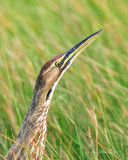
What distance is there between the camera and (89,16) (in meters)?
6.02

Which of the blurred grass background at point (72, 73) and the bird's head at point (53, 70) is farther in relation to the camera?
the blurred grass background at point (72, 73)

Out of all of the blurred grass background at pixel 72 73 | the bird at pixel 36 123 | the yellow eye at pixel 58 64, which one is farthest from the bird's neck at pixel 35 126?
the yellow eye at pixel 58 64

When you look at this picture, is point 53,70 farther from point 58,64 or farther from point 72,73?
point 72,73

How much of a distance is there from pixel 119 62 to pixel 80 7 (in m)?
1.70

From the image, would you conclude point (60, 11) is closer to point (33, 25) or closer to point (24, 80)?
point (33, 25)

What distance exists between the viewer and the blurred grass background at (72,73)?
11.3 ft

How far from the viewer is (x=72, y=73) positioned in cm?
457

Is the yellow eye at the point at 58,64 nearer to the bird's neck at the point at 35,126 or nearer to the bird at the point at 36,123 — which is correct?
the bird at the point at 36,123

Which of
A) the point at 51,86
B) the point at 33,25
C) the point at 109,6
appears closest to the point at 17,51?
the point at 33,25

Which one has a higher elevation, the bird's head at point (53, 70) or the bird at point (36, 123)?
the bird's head at point (53, 70)

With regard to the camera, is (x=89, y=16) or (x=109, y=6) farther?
(x=109, y=6)

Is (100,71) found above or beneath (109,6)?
beneath

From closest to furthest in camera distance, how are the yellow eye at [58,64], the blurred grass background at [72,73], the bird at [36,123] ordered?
the bird at [36,123] → the yellow eye at [58,64] → the blurred grass background at [72,73]

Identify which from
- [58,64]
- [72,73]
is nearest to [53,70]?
[58,64]
